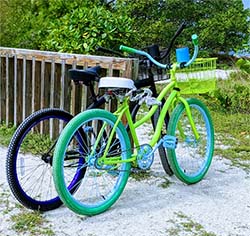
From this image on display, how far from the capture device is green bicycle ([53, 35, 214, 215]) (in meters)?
2.40

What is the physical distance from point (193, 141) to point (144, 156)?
551 mm

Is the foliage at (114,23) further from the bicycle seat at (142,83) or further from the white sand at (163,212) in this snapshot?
the white sand at (163,212)

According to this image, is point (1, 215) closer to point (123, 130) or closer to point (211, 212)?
point (123, 130)

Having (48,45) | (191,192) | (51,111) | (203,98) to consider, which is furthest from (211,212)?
(203,98)

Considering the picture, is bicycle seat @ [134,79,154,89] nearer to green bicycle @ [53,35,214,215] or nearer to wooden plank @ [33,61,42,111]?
green bicycle @ [53,35,214,215]

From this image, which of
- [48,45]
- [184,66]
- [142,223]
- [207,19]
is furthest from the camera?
[207,19]

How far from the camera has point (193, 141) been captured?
10.2ft

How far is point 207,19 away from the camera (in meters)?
9.09

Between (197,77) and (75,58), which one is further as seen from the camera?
(75,58)

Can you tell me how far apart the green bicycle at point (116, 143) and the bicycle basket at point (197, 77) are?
100 millimetres

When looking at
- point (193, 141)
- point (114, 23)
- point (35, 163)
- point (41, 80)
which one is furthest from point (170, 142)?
point (114, 23)

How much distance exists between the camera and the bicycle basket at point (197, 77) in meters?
3.04

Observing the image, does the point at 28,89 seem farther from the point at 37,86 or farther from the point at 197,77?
the point at 197,77

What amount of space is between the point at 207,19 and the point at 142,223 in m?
7.33
